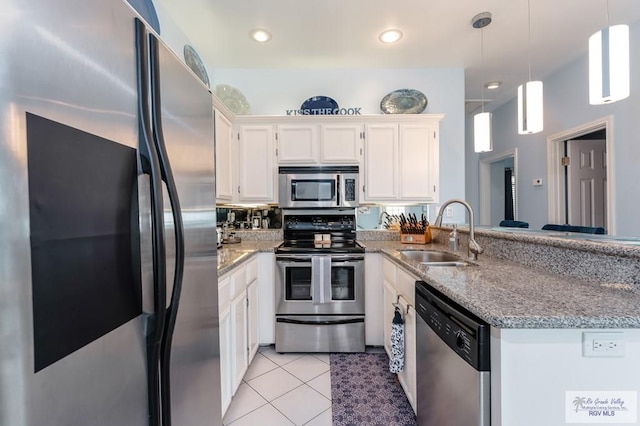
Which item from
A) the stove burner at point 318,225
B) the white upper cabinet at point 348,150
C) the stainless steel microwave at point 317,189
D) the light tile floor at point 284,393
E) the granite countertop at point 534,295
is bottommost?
the light tile floor at point 284,393

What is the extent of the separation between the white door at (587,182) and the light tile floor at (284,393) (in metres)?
3.55

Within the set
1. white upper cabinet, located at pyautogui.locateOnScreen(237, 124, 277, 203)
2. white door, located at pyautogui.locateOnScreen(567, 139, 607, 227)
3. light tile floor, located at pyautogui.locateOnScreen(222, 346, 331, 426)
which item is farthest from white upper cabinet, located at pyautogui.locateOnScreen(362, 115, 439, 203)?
white door, located at pyautogui.locateOnScreen(567, 139, 607, 227)

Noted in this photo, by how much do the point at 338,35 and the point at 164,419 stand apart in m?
2.84

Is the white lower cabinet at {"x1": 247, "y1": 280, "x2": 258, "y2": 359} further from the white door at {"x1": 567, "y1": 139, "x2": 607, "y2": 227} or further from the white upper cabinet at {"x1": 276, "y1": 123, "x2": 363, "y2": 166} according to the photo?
the white door at {"x1": 567, "y1": 139, "x2": 607, "y2": 227}

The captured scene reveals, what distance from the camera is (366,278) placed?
2.48 metres

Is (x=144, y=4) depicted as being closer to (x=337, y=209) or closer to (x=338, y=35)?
(x=338, y=35)

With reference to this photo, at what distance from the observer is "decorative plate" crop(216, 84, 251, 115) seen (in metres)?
2.92

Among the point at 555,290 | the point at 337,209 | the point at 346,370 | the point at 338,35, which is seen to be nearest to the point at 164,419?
the point at 555,290

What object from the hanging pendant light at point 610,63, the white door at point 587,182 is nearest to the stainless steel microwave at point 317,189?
the hanging pendant light at point 610,63

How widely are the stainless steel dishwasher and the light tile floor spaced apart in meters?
0.67

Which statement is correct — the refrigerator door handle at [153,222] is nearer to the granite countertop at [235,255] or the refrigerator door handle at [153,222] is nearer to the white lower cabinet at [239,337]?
the granite countertop at [235,255]

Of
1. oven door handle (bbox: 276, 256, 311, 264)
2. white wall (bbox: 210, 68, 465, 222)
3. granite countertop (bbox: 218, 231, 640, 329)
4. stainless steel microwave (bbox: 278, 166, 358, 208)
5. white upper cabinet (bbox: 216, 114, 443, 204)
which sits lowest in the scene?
oven door handle (bbox: 276, 256, 311, 264)

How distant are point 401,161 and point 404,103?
731mm

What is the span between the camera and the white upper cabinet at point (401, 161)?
9.34 ft
